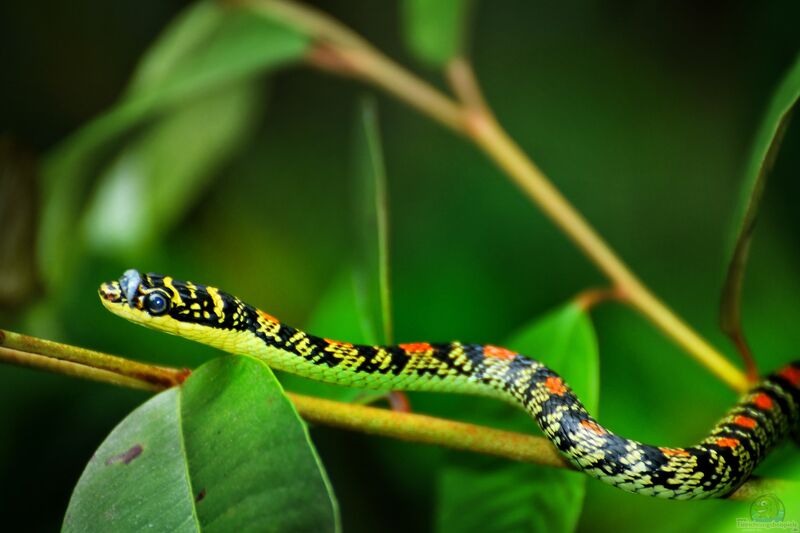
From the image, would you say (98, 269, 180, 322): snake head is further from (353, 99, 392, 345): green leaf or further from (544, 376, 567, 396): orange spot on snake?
(544, 376, 567, 396): orange spot on snake

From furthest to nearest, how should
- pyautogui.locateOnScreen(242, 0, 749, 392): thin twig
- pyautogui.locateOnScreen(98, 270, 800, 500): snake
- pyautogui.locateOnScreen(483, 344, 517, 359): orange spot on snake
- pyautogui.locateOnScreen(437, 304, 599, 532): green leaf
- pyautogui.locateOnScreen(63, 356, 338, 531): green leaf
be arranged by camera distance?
pyautogui.locateOnScreen(242, 0, 749, 392): thin twig < pyautogui.locateOnScreen(483, 344, 517, 359): orange spot on snake < pyautogui.locateOnScreen(437, 304, 599, 532): green leaf < pyautogui.locateOnScreen(98, 270, 800, 500): snake < pyautogui.locateOnScreen(63, 356, 338, 531): green leaf

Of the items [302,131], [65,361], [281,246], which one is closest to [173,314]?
[65,361]

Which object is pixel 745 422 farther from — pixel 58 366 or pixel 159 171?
pixel 159 171

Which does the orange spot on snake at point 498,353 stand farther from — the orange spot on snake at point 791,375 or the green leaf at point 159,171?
the green leaf at point 159,171

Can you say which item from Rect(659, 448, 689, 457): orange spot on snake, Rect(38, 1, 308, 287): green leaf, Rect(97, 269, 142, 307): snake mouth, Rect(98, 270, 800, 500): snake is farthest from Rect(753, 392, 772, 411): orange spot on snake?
Rect(38, 1, 308, 287): green leaf

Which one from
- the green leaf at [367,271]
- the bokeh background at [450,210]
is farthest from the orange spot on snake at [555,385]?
the bokeh background at [450,210]

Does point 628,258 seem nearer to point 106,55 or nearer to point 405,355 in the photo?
point 405,355
